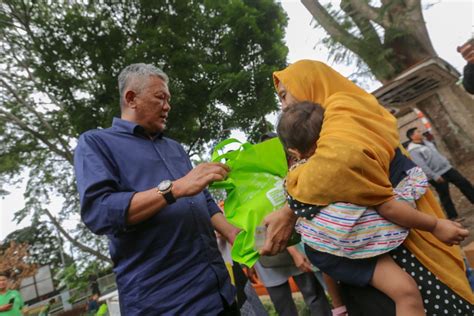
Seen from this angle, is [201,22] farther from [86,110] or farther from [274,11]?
[86,110]

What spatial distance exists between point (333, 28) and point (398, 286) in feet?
15.0

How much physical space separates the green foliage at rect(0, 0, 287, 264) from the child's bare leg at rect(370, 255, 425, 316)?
802 centimetres

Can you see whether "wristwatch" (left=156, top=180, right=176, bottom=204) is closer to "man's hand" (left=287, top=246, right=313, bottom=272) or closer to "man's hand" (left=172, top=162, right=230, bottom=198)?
"man's hand" (left=172, top=162, right=230, bottom=198)

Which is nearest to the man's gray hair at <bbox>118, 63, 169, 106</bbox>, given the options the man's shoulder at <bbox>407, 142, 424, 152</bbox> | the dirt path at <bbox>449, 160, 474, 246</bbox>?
the man's shoulder at <bbox>407, 142, 424, 152</bbox>

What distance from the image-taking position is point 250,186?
1530 mm

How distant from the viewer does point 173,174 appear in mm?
1688

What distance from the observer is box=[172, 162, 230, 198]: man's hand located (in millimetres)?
1372

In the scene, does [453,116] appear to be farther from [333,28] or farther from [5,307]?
[5,307]

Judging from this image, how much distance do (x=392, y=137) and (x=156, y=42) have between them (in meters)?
8.78

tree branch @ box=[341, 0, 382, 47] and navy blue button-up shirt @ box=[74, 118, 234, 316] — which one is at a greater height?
tree branch @ box=[341, 0, 382, 47]

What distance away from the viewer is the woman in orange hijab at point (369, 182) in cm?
110

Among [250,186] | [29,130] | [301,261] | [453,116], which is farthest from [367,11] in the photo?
[29,130]

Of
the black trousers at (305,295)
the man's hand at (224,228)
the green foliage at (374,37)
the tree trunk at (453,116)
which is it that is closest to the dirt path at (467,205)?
the tree trunk at (453,116)

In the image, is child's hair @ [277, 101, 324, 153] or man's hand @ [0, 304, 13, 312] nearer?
child's hair @ [277, 101, 324, 153]
